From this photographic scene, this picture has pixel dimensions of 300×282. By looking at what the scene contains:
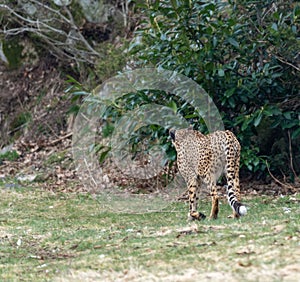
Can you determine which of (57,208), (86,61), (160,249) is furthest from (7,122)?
(160,249)

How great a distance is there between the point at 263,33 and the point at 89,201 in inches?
178

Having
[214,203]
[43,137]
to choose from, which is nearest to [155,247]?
[214,203]

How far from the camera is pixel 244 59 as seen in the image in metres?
12.2

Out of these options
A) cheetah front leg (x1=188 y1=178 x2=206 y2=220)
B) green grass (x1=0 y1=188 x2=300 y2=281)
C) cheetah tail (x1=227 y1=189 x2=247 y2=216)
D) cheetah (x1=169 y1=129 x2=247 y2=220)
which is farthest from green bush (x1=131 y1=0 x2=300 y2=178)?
cheetah tail (x1=227 y1=189 x2=247 y2=216)

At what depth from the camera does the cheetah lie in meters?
9.23

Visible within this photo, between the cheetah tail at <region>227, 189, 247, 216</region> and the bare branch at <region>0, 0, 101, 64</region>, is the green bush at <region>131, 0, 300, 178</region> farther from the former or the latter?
the bare branch at <region>0, 0, 101, 64</region>

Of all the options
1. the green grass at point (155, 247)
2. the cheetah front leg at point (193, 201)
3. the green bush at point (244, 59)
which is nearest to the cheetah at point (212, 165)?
the cheetah front leg at point (193, 201)

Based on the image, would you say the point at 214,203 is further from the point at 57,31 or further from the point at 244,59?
the point at 57,31

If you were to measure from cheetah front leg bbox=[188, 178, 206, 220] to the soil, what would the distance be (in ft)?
9.12

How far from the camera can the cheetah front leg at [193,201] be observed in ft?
31.1

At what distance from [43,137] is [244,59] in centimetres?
857

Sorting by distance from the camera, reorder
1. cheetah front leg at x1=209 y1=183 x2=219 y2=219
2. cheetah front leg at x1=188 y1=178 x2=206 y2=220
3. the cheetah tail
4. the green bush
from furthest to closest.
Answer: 1. the green bush
2. cheetah front leg at x1=188 y1=178 x2=206 y2=220
3. cheetah front leg at x1=209 y1=183 x2=219 y2=219
4. the cheetah tail

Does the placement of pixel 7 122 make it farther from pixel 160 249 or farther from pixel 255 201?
pixel 160 249

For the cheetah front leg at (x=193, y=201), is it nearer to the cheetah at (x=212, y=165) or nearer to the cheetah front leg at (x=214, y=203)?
the cheetah at (x=212, y=165)
